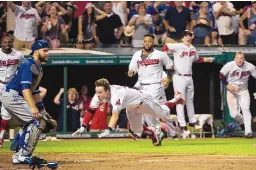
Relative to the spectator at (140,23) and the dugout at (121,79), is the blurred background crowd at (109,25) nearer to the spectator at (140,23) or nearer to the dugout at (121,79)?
the spectator at (140,23)

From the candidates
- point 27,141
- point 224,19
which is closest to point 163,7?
point 224,19

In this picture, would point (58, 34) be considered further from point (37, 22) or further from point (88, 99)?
point (88, 99)

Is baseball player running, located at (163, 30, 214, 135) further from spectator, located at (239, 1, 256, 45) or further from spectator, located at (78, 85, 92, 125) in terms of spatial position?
spectator, located at (78, 85, 92, 125)

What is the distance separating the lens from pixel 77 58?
17.7 m

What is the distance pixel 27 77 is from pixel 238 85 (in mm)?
8708

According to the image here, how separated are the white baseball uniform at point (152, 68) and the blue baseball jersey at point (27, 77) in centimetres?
472

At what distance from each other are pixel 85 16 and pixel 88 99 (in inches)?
82.6

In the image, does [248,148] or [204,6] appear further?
[204,6]

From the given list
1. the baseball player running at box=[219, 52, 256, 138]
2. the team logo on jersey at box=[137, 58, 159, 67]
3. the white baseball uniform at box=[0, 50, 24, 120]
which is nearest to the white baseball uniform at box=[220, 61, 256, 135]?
the baseball player running at box=[219, 52, 256, 138]

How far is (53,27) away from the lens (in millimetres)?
17625

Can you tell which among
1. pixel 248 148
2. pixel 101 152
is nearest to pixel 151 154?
pixel 101 152

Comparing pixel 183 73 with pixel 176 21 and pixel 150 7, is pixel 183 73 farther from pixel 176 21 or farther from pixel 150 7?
pixel 150 7

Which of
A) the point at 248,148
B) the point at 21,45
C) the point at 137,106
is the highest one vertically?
the point at 21,45

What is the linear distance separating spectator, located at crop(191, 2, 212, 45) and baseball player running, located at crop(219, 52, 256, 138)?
169 cm
